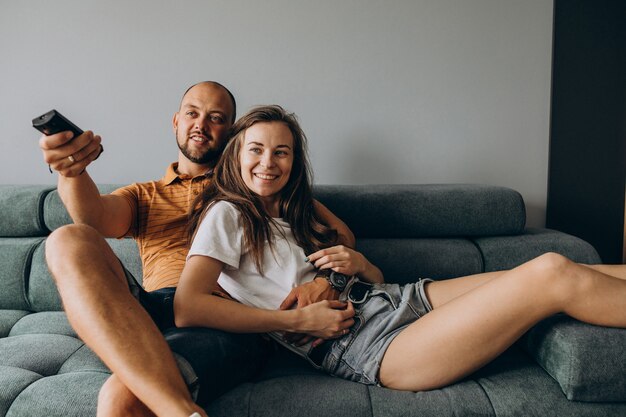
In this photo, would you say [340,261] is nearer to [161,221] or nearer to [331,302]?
[331,302]

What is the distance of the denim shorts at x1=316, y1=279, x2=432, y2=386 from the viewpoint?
1.18 m

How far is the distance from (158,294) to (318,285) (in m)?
0.43

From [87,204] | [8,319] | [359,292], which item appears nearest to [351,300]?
[359,292]

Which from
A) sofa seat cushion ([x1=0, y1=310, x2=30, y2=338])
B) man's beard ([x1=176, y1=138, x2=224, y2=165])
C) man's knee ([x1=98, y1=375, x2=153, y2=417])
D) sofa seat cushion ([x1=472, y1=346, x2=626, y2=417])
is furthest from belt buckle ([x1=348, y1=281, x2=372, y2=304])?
sofa seat cushion ([x1=0, y1=310, x2=30, y2=338])

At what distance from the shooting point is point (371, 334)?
1.21m

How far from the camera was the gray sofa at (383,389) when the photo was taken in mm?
1071

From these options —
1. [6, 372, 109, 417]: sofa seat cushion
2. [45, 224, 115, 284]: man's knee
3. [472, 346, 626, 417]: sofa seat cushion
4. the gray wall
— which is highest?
the gray wall

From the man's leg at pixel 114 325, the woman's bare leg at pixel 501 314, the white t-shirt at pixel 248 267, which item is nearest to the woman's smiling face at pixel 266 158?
the white t-shirt at pixel 248 267

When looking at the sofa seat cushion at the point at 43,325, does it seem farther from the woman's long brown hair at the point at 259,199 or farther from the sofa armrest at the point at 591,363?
the sofa armrest at the point at 591,363

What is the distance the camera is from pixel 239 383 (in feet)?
3.80

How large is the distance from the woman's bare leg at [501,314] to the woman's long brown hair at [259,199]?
1.48 ft

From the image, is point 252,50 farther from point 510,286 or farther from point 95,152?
point 510,286

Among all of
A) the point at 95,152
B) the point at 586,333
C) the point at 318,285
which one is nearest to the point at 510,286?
the point at 586,333

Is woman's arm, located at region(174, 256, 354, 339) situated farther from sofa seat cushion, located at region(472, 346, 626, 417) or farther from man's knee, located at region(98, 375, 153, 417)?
sofa seat cushion, located at region(472, 346, 626, 417)
